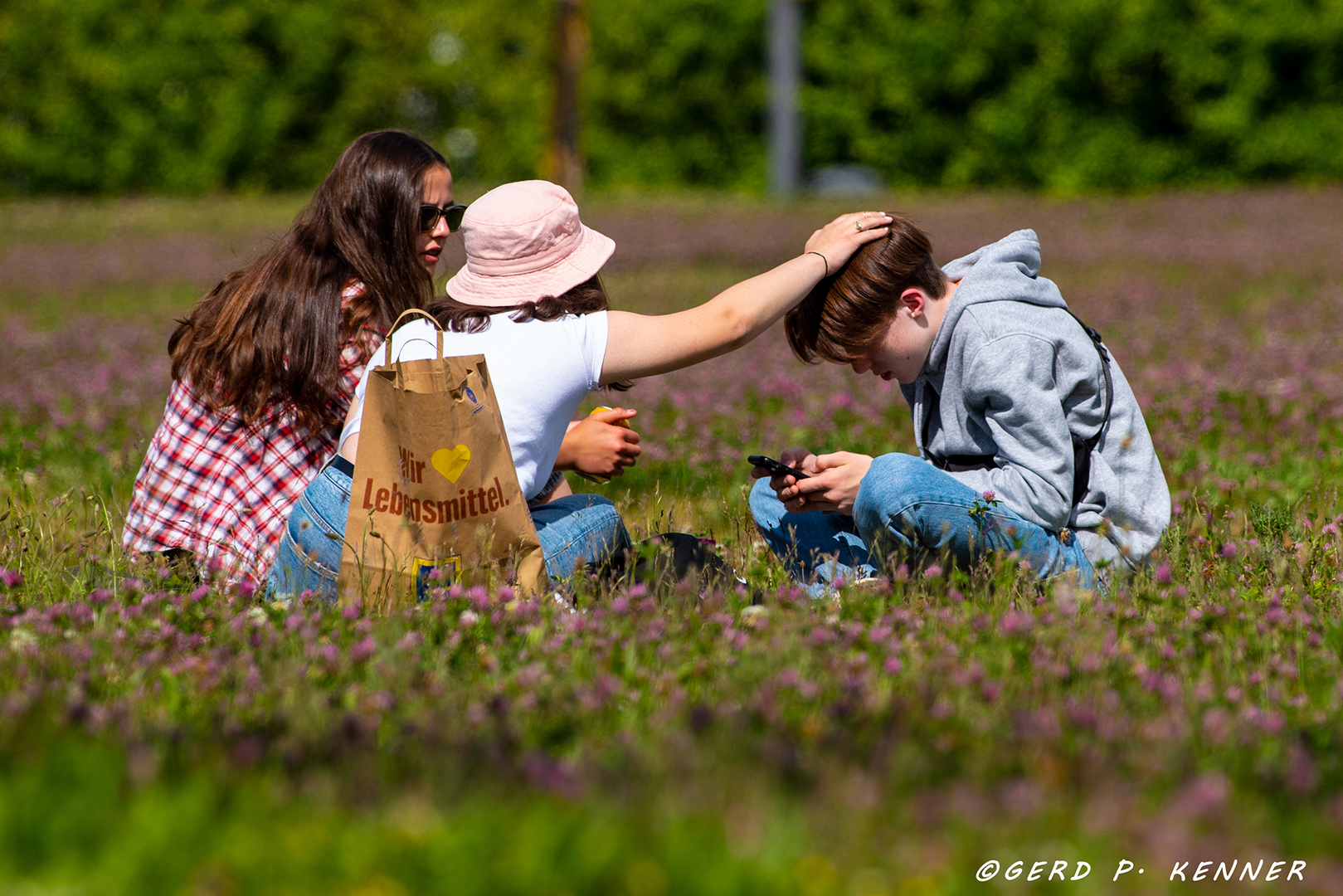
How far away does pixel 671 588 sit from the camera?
3.71 meters

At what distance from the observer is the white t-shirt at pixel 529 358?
11.9ft

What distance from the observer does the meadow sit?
1956 mm

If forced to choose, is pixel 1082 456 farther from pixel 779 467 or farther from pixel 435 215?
pixel 435 215

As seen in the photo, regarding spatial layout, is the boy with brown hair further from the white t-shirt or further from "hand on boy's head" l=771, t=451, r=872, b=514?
the white t-shirt

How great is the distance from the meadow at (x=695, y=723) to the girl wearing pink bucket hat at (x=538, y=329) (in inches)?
15.0

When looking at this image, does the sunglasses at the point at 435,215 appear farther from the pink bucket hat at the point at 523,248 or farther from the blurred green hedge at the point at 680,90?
the blurred green hedge at the point at 680,90

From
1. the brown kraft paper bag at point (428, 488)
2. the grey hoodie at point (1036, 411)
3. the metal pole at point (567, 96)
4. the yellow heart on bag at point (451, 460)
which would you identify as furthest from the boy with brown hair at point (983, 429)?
the metal pole at point (567, 96)

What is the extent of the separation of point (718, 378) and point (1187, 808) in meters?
7.07

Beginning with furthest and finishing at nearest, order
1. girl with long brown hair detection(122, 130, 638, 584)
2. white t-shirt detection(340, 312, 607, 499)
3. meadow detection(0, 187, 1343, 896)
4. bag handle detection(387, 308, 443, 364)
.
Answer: girl with long brown hair detection(122, 130, 638, 584) < white t-shirt detection(340, 312, 607, 499) < bag handle detection(387, 308, 443, 364) < meadow detection(0, 187, 1343, 896)

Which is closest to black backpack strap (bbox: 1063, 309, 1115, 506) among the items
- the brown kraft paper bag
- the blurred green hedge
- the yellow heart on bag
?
the brown kraft paper bag

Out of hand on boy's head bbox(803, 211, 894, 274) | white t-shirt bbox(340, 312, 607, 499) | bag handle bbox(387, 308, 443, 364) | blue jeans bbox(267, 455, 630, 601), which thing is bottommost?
blue jeans bbox(267, 455, 630, 601)

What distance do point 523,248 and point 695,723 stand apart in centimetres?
167

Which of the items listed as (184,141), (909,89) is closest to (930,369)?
(909,89)

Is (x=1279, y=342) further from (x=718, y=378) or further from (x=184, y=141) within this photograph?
(x=184, y=141)
